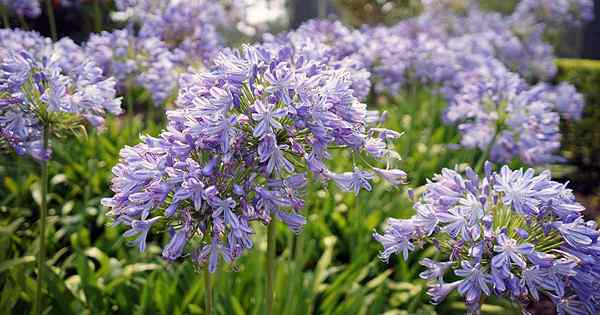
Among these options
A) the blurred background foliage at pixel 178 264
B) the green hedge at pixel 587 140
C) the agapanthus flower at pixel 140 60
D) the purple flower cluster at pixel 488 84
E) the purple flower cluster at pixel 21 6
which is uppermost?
the purple flower cluster at pixel 21 6

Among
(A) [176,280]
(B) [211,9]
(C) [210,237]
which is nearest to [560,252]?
(C) [210,237]

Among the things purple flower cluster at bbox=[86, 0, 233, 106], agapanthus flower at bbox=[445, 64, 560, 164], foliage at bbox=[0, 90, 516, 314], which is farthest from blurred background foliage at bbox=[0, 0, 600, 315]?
purple flower cluster at bbox=[86, 0, 233, 106]

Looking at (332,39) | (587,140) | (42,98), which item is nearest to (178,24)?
(332,39)

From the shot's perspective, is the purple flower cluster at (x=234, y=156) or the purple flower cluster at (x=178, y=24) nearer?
the purple flower cluster at (x=234, y=156)

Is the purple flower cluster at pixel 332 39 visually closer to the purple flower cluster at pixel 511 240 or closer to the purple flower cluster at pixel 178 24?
the purple flower cluster at pixel 178 24

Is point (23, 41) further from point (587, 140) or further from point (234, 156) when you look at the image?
point (587, 140)

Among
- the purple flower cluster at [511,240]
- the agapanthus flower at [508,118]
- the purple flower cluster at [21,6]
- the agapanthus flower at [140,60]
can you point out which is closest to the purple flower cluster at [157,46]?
the agapanthus flower at [140,60]

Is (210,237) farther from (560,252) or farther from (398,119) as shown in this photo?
(398,119)
